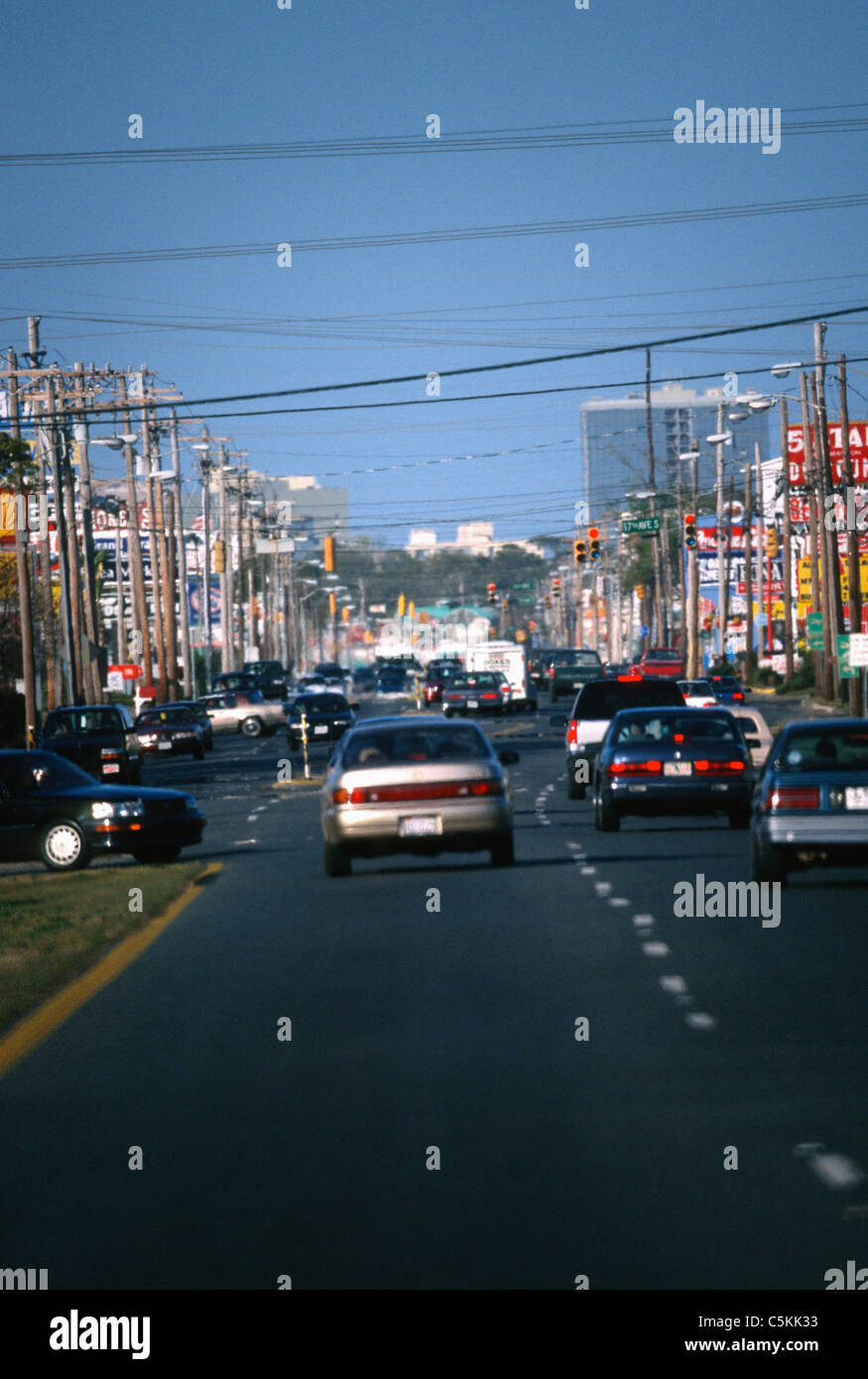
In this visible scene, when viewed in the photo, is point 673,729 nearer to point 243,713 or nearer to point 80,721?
point 80,721

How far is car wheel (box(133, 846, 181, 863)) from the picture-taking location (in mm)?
26219

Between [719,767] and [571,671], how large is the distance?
6037 centimetres

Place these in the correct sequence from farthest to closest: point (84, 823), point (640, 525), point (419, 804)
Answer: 1. point (640, 525)
2. point (84, 823)
3. point (419, 804)

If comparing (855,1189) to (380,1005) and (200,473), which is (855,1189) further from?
(200,473)

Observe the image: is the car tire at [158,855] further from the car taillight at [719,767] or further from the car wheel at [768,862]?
the car wheel at [768,862]

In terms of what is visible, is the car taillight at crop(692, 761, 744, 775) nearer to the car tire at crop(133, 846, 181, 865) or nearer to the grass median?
the grass median

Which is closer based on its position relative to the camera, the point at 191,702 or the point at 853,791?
the point at 853,791

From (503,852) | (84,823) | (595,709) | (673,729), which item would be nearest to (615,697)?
(595,709)

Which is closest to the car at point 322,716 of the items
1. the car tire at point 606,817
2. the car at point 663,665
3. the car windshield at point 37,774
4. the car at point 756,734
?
the car at point 756,734

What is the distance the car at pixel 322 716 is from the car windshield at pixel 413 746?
113 feet

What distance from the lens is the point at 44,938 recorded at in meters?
17.5

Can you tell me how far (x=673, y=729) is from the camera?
89.5 feet
